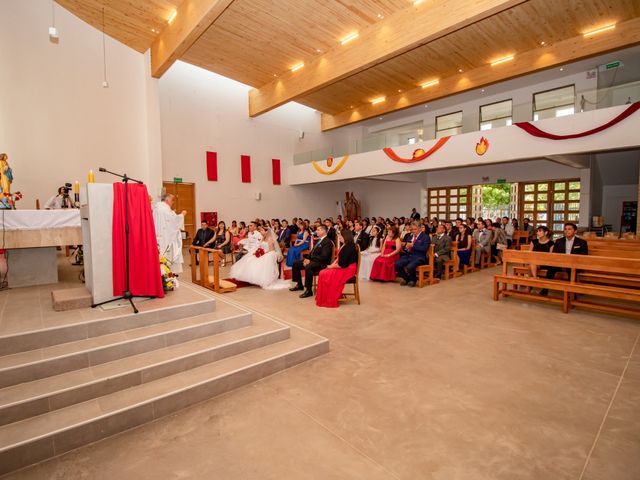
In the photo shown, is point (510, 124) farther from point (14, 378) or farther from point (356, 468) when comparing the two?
point (14, 378)

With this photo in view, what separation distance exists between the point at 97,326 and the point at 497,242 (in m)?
9.62

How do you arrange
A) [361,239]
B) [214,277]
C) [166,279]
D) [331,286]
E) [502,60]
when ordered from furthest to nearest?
[502,60]
[361,239]
[214,277]
[331,286]
[166,279]

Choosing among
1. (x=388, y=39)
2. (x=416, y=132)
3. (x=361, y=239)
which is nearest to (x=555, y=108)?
(x=416, y=132)

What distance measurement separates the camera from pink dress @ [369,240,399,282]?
7.35m

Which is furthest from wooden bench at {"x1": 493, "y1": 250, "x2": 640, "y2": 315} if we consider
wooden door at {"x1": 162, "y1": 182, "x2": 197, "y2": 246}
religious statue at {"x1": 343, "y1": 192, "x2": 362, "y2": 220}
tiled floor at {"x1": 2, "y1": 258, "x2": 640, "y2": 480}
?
religious statue at {"x1": 343, "y1": 192, "x2": 362, "y2": 220}

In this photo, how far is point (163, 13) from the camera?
27.5 ft

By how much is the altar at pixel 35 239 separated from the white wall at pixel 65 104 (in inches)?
157

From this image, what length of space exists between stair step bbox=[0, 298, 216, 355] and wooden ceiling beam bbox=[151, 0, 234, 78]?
229 inches

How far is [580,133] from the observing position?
815 cm

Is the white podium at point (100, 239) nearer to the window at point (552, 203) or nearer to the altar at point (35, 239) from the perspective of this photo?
the altar at point (35, 239)

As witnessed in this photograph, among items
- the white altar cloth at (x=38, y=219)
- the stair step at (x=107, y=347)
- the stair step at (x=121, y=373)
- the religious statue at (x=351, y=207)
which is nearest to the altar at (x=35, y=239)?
the white altar cloth at (x=38, y=219)

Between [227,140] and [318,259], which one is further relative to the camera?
[227,140]

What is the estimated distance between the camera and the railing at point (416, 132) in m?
7.71

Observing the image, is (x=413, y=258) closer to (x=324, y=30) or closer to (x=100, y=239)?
(x=100, y=239)
